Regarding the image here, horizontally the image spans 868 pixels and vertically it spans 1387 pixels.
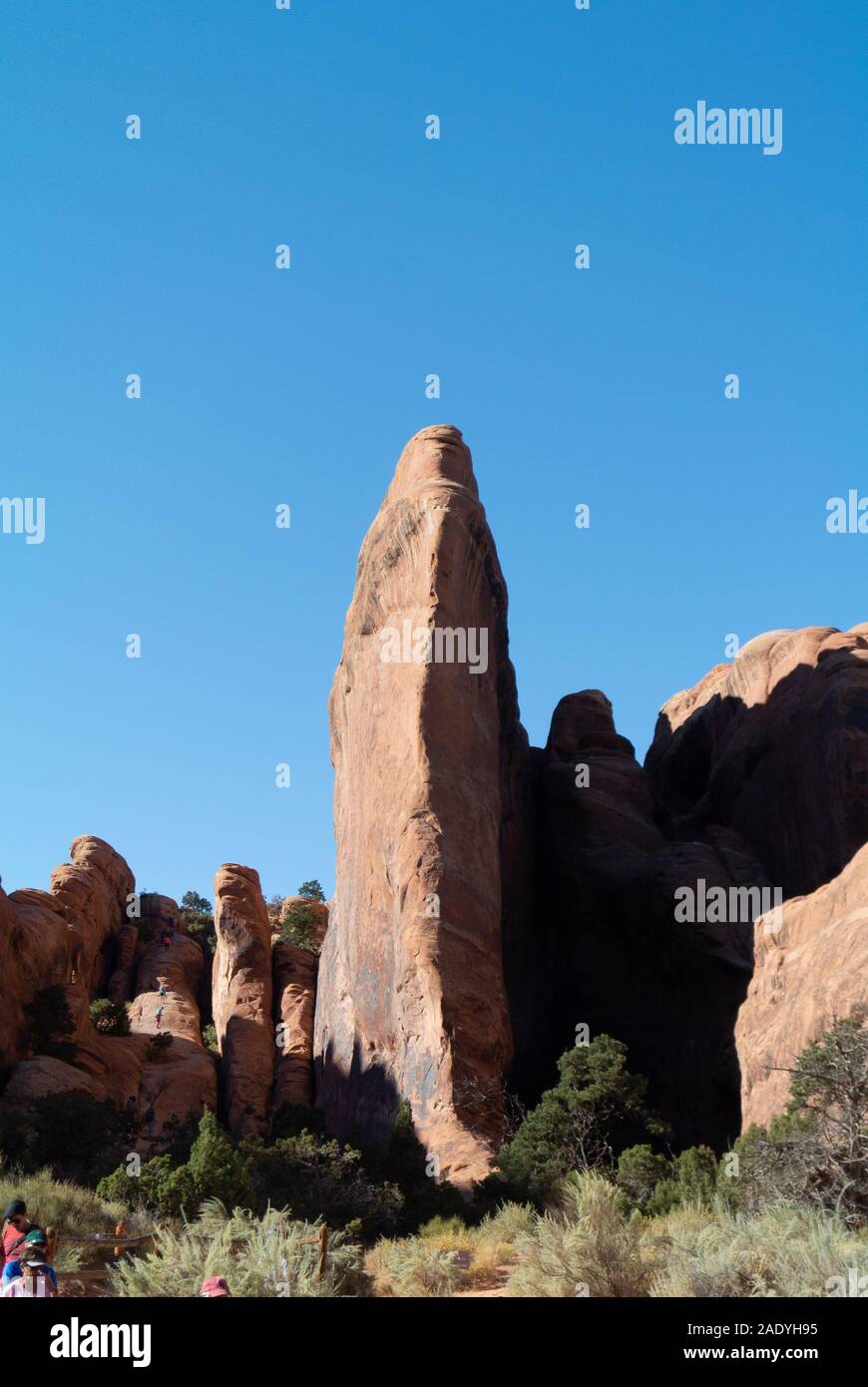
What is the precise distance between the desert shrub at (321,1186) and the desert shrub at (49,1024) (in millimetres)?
12940

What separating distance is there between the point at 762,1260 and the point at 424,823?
20102 millimetres

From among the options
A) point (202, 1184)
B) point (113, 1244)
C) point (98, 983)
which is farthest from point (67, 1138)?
point (98, 983)

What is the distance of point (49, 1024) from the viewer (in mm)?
36719

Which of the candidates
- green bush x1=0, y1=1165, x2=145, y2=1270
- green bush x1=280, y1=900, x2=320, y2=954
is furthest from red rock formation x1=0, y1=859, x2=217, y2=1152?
green bush x1=0, y1=1165, x2=145, y2=1270

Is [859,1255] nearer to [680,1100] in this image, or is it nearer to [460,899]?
[460,899]

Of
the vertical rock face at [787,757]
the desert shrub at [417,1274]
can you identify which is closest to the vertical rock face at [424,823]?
the vertical rock face at [787,757]

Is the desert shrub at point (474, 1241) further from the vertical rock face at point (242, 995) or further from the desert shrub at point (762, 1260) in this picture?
the vertical rock face at point (242, 995)

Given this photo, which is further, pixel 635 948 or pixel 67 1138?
pixel 635 948

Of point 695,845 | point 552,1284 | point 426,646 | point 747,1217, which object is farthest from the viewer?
point 695,845

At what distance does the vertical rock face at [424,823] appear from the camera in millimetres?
29484

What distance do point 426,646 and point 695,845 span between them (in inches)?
492

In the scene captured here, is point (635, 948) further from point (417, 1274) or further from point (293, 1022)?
point (417, 1274)
